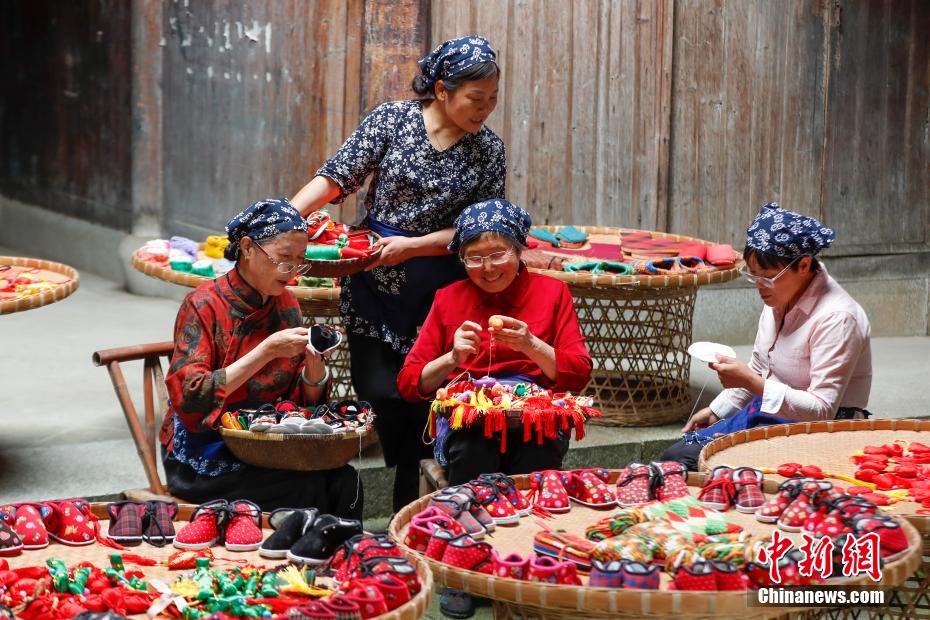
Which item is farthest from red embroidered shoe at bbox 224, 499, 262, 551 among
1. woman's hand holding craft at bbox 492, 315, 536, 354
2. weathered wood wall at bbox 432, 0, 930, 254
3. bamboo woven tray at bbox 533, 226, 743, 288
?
weathered wood wall at bbox 432, 0, 930, 254

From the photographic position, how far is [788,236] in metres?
4.29

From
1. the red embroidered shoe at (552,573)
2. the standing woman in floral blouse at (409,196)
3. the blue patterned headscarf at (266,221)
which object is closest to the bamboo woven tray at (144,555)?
the red embroidered shoe at (552,573)

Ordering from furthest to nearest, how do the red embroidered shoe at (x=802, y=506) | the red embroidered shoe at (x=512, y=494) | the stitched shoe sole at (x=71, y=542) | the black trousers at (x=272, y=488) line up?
the black trousers at (x=272, y=488) → the red embroidered shoe at (x=512, y=494) → the red embroidered shoe at (x=802, y=506) → the stitched shoe sole at (x=71, y=542)

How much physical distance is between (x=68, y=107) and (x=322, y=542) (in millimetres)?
7608

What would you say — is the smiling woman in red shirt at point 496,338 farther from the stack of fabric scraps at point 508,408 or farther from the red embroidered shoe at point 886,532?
the red embroidered shoe at point 886,532

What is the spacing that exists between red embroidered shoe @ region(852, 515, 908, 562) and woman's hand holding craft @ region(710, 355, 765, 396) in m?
1.24

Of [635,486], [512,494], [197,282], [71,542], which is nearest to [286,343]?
[512,494]

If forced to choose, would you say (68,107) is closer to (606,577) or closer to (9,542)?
(9,542)

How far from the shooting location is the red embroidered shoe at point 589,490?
3.45 meters

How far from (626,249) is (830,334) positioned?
1912mm

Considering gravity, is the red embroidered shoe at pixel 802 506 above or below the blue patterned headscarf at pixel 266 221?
below

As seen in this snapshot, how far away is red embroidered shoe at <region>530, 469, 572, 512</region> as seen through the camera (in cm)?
340

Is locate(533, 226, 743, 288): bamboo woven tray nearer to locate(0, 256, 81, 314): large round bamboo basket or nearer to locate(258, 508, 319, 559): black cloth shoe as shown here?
locate(0, 256, 81, 314): large round bamboo basket

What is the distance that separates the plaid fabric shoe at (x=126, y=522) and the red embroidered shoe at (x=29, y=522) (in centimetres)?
15
